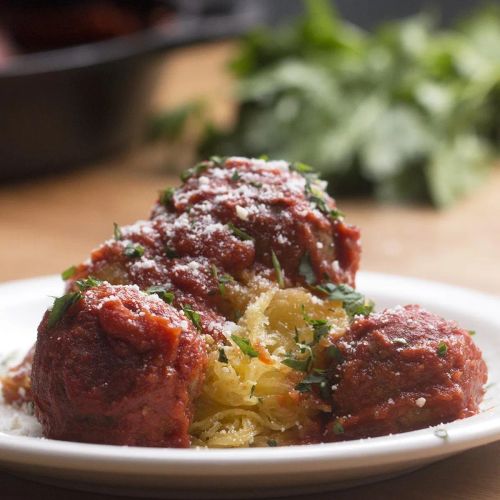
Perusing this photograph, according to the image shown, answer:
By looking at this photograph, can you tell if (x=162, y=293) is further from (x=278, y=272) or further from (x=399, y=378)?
(x=399, y=378)

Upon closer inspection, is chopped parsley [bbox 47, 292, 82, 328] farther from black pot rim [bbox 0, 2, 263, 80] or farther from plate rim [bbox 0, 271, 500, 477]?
black pot rim [bbox 0, 2, 263, 80]

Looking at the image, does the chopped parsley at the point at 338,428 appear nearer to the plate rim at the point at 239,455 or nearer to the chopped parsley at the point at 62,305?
the plate rim at the point at 239,455

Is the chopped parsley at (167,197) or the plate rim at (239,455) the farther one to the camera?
the chopped parsley at (167,197)

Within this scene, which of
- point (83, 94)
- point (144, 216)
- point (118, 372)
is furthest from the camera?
point (83, 94)

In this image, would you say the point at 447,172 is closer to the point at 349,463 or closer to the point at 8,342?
the point at 8,342

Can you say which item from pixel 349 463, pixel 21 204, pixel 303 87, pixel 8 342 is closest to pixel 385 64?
pixel 303 87

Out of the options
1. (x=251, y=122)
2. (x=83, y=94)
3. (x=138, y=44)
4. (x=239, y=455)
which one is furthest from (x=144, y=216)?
(x=239, y=455)

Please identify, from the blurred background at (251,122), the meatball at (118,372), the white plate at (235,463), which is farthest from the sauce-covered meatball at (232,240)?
the blurred background at (251,122)

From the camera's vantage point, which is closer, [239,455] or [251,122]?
[239,455]
